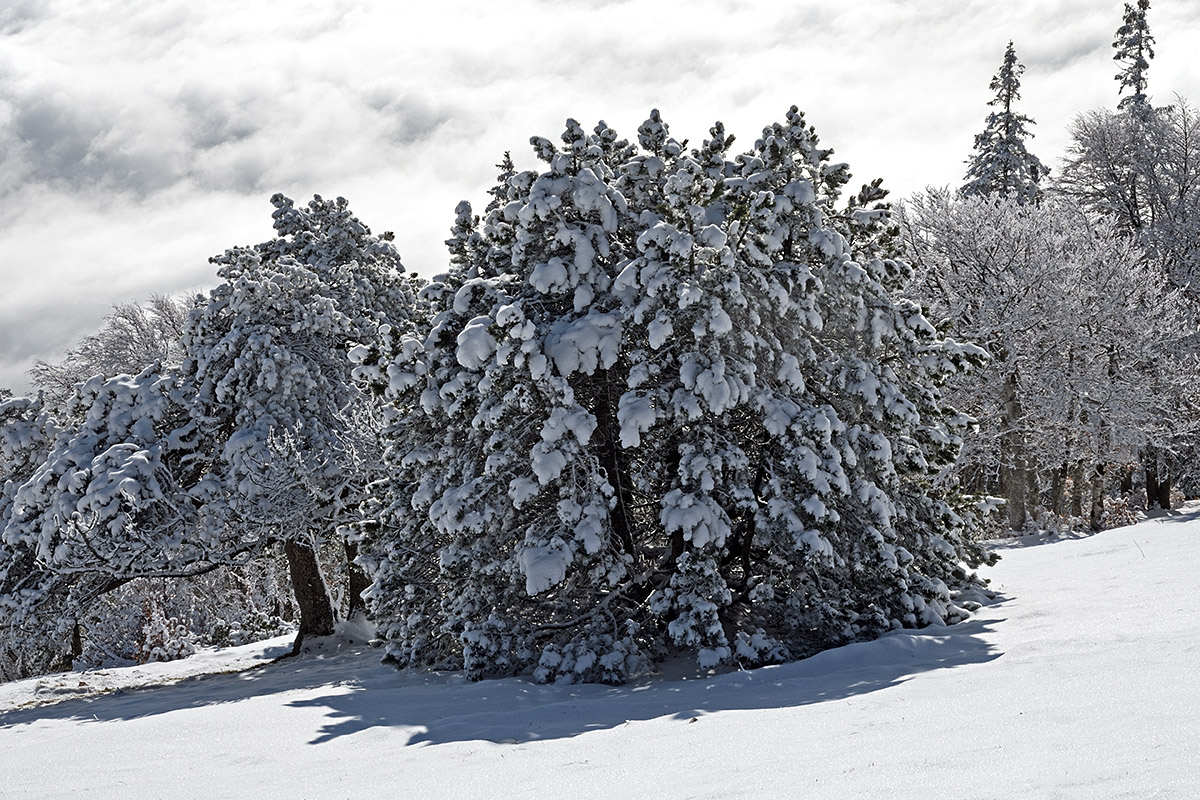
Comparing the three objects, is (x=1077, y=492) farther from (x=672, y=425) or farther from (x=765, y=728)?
(x=765, y=728)

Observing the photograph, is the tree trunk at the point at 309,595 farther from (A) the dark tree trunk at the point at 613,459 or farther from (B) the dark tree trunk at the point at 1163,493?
(B) the dark tree trunk at the point at 1163,493

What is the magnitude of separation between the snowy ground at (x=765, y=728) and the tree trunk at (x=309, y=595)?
3981mm

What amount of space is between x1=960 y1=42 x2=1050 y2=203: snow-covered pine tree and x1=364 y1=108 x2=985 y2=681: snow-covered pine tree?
25305 millimetres

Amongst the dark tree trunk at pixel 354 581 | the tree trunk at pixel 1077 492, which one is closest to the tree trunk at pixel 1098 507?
the tree trunk at pixel 1077 492

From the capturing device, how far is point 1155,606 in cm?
765

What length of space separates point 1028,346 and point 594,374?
45.3 ft

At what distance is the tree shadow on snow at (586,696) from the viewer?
6.89 meters

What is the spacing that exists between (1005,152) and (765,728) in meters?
32.7

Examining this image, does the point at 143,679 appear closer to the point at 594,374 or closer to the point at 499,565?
the point at 499,565

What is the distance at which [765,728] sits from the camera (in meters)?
5.64

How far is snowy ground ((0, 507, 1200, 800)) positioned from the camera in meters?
3.94

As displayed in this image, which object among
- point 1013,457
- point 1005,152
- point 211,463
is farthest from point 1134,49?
point 211,463

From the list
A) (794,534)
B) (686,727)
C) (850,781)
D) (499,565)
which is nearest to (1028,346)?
(794,534)

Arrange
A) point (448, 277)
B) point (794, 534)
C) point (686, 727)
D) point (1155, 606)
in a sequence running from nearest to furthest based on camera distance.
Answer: point (686, 727), point (1155, 606), point (794, 534), point (448, 277)
